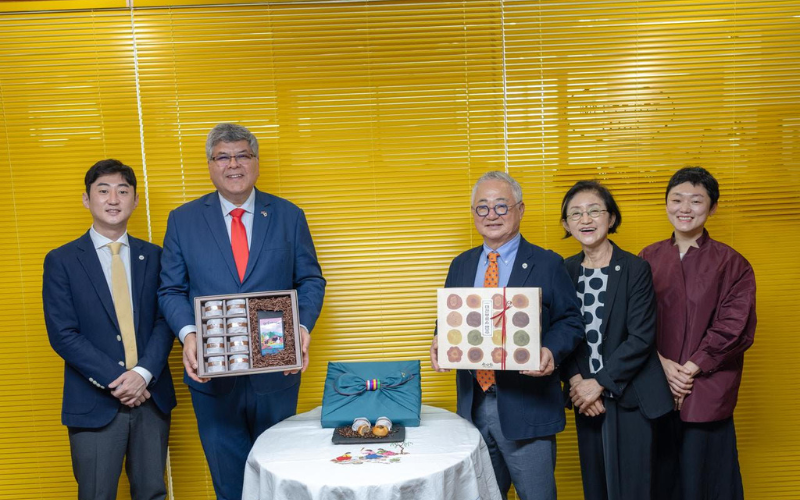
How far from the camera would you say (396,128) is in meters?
3.49

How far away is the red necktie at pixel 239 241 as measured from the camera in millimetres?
2756

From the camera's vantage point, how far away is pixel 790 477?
3529 millimetres

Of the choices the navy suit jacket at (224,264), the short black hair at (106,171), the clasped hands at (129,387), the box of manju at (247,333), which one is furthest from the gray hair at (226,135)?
the clasped hands at (129,387)

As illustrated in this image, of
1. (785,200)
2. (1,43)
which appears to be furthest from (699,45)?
(1,43)

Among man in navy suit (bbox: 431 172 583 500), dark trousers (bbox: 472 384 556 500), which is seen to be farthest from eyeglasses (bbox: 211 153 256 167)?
dark trousers (bbox: 472 384 556 500)

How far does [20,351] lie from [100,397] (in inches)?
43.1

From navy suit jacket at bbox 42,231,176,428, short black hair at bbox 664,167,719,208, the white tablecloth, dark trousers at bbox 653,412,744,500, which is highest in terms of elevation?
short black hair at bbox 664,167,719,208

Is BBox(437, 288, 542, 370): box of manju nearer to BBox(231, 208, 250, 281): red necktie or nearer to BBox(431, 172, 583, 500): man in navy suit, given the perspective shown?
BBox(431, 172, 583, 500): man in navy suit

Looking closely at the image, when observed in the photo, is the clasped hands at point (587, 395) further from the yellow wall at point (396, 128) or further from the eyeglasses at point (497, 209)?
the yellow wall at point (396, 128)

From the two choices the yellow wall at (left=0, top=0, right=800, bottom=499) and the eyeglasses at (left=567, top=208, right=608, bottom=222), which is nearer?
the eyeglasses at (left=567, top=208, right=608, bottom=222)

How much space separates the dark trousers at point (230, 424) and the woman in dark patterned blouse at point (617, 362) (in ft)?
4.72

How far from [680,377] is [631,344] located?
360mm

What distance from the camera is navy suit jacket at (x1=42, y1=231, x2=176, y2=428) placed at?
2727 millimetres

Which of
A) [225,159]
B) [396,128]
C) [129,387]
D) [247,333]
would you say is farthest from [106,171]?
[396,128]
